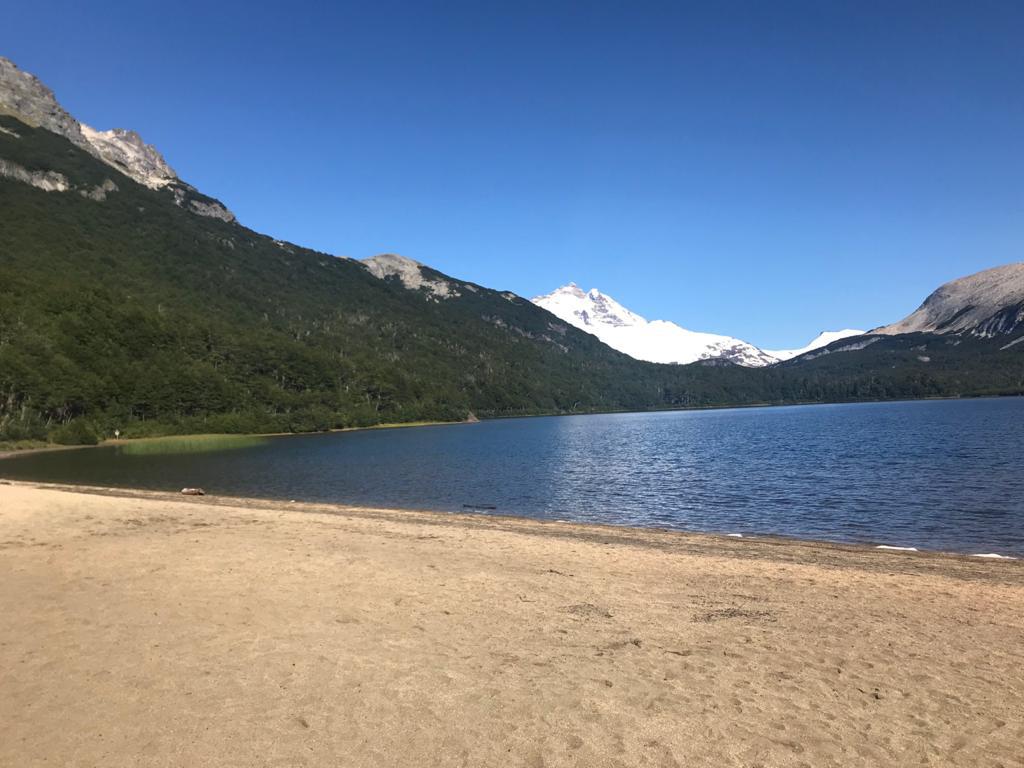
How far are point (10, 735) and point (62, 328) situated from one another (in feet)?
547

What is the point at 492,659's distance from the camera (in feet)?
38.4

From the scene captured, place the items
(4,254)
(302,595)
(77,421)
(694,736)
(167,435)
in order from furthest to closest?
(4,254)
(167,435)
(77,421)
(302,595)
(694,736)

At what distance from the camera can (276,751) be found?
808cm

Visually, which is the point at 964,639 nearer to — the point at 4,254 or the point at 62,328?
the point at 62,328

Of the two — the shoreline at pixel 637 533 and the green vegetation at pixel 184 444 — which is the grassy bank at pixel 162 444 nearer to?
the green vegetation at pixel 184 444

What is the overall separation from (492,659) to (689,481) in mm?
48254

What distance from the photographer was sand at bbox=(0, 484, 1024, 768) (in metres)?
8.40

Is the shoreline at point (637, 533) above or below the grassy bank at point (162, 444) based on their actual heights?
below

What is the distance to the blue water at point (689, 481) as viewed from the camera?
117 feet

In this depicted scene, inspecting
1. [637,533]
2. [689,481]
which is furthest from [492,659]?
[689,481]

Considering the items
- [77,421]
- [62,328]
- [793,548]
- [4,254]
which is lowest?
[793,548]

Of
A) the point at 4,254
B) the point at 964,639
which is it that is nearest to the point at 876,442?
the point at 964,639

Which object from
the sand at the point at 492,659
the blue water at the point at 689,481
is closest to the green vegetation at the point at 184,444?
the blue water at the point at 689,481

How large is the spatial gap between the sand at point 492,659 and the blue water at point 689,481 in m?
13.5
